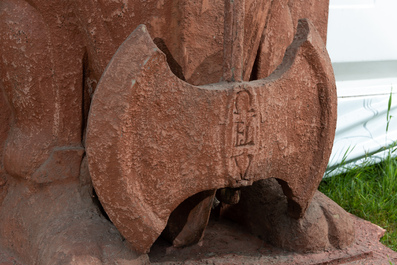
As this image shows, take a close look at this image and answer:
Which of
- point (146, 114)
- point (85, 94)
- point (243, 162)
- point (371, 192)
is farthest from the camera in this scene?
point (371, 192)

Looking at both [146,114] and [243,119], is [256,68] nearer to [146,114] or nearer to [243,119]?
[243,119]

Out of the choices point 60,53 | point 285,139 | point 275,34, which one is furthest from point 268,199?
point 60,53

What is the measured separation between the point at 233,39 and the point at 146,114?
26cm

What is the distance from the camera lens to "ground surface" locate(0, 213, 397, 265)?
1.30m

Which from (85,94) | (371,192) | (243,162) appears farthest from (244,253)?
(371,192)

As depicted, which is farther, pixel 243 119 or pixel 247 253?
pixel 247 253

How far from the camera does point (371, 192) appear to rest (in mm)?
1930

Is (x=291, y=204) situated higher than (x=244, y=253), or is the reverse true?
(x=291, y=204)

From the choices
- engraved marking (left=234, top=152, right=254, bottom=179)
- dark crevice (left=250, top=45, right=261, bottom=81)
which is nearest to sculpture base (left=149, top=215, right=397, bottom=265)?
engraved marking (left=234, top=152, right=254, bottom=179)

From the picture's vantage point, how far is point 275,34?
51.5 inches

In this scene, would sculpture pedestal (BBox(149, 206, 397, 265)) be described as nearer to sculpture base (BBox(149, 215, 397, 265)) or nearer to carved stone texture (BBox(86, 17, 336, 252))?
sculpture base (BBox(149, 215, 397, 265))

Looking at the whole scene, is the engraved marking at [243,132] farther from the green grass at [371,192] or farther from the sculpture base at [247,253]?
the green grass at [371,192]

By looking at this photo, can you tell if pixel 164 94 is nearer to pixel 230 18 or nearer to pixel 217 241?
pixel 230 18

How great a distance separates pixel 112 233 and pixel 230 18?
0.54 m
